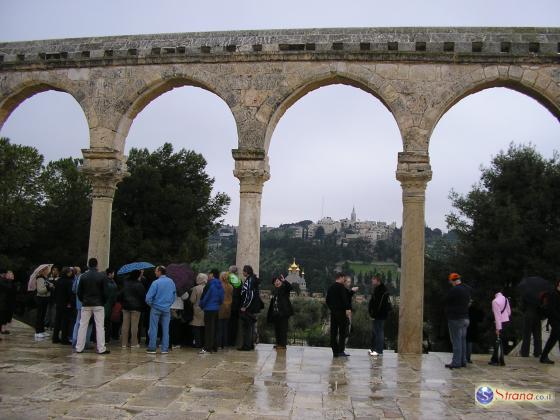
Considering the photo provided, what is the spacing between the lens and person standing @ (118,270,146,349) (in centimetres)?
1020

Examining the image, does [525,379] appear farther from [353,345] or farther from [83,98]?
[353,345]

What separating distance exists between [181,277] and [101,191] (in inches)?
150

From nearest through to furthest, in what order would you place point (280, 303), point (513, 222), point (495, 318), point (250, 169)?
point (495, 318) → point (280, 303) → point (250, 169) → point (513, 222)

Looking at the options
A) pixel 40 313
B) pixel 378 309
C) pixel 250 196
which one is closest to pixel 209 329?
pixel 378 309

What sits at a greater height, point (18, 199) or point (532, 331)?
point (18, 199)

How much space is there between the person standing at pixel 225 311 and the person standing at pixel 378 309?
2.68 metres

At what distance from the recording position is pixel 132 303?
10195mm

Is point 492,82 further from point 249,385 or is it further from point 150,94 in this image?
point 249,385

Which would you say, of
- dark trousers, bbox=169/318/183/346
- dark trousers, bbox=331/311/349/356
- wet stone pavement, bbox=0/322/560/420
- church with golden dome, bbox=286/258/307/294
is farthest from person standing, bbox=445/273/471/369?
church with golden dome, bbox=286/258/307/294

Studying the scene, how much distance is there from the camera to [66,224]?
29.0m

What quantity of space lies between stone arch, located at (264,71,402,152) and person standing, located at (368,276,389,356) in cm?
364

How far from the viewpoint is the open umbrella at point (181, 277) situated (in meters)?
10.6

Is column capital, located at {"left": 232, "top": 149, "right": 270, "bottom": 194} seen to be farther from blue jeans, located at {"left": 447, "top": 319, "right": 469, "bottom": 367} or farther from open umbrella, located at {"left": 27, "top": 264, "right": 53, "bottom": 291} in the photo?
blue jeans, located at {"left": 447, "top": 319, "right": 469, "bottom": 367}

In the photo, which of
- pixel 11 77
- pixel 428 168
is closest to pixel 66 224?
pixel 11 77
